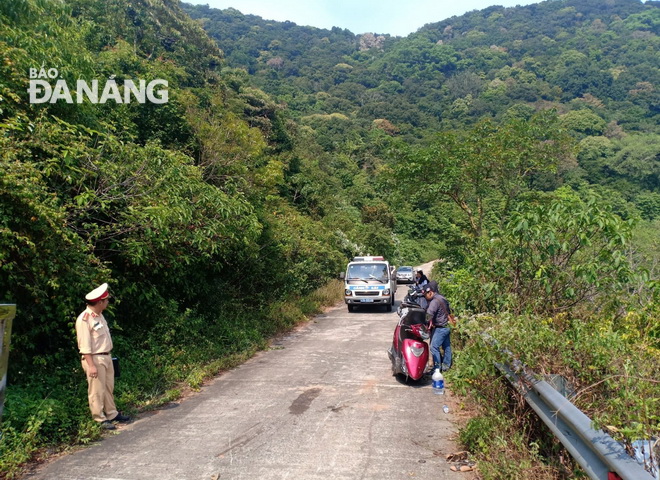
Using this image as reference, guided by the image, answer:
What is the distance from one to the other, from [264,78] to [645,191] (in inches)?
2850

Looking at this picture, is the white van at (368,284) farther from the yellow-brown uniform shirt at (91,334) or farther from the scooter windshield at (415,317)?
the yellow-brown uniform shirt at (91,334)

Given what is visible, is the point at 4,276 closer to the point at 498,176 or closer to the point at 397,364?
the point at 397,364

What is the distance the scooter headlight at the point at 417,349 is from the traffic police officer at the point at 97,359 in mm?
4052

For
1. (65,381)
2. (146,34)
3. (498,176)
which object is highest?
(146,34)

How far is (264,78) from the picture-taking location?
96.6 meters

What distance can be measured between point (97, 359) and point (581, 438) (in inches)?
198

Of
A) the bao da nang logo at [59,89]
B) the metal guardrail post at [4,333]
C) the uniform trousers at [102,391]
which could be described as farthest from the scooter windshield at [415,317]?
the bao da nang logo at [59,89]

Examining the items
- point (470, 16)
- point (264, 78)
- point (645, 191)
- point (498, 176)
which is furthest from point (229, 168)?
point (470, 16)

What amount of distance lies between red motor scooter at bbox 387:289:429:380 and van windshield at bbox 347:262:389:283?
33.6ft

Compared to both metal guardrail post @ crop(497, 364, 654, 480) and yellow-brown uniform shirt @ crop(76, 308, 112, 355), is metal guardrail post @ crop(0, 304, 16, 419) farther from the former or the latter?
metal guardrail post @ crop(497, 364, 654, 480)

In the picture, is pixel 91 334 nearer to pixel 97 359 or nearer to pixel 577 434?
pixel 97 359

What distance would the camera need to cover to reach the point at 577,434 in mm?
2959

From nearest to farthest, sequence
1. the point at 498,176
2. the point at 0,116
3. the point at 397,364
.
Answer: the point at 0,116, the point at 397,364, the point at 498,176

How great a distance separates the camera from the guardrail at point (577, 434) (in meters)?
2.41
